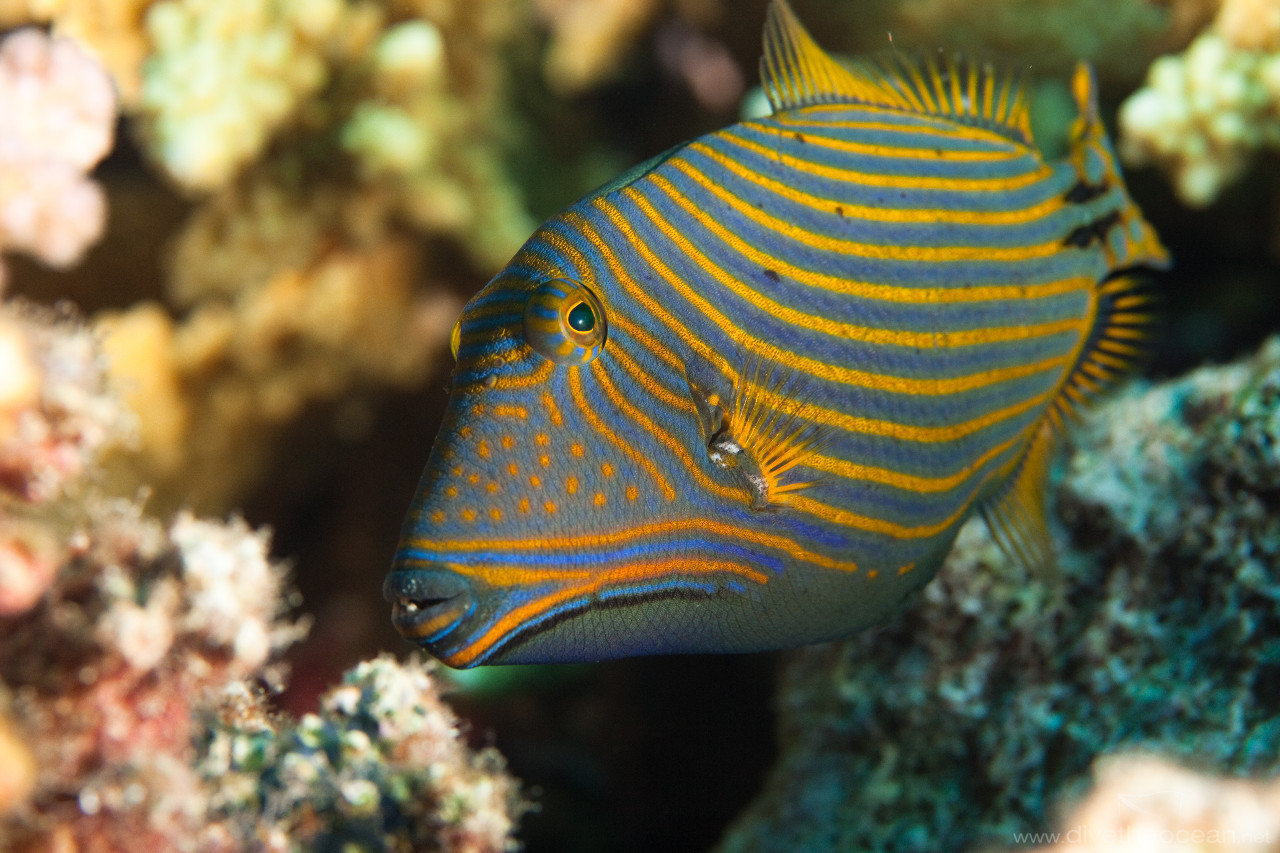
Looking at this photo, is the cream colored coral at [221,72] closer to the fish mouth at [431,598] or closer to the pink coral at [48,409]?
the pink coral at [48,409]

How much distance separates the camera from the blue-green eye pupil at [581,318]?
153 cm

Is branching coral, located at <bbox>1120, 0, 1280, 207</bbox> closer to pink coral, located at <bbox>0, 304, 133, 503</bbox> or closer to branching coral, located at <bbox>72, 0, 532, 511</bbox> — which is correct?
branching coral, located at <bbox>72, 0, 532, 511</bbox>

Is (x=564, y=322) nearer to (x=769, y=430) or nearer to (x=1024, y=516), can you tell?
(x=769, y=430)

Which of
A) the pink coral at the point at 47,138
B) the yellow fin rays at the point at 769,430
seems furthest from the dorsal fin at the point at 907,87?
the pink coral at the point at 47,138

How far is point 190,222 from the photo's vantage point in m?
3.58

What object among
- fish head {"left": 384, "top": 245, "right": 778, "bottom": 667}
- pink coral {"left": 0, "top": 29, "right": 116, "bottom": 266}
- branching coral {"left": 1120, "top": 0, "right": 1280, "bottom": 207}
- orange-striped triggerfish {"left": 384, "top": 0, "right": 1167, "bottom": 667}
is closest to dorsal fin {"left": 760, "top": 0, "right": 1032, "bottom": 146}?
orange-striped triggerfish {"left": 384, "top": 0, "right": 1167, "bottom": 667}

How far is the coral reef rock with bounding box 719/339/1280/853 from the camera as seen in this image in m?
2.15

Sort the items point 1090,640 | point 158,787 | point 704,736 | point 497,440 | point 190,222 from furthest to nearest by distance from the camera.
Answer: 1. point 704,736
2. point 190,222
3. point 1090,640
4. point 497,440
5. point 158,787

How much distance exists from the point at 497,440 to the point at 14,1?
3.17 m

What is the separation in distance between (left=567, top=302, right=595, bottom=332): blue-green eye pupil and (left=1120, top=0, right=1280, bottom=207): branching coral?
2.68m

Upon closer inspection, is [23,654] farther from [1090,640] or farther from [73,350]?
[1090,640]

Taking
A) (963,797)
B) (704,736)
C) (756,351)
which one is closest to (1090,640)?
(963,797)

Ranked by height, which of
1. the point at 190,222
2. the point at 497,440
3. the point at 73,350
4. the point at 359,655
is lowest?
the point at 497,440

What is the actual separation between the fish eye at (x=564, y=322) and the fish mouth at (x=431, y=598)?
424 mm
